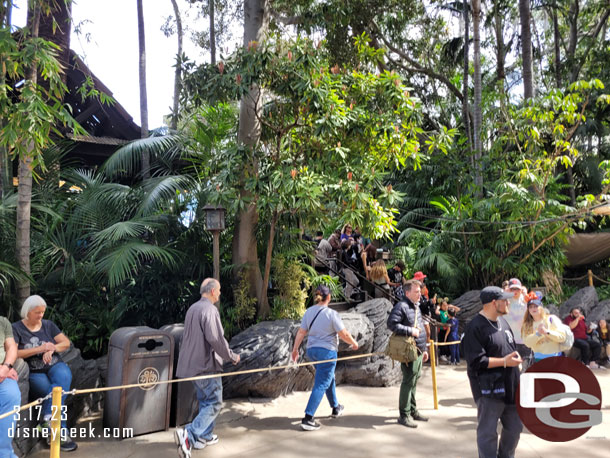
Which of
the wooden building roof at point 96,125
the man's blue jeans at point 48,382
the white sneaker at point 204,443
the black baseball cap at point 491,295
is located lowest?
the white sneaker at point 204,443

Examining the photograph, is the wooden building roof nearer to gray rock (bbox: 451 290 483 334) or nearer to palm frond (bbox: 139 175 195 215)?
palm frond (bbox: 139 175 195 215)

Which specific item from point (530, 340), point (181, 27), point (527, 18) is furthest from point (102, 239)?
point (181, 27)

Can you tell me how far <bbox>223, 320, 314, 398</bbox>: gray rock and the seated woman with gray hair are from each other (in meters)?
2.20

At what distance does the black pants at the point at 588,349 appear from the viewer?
1012 cm

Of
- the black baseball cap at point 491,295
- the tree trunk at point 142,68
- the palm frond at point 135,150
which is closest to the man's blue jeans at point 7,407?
the black baseball cap at point 491,295

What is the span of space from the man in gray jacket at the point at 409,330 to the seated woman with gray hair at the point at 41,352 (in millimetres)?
3493

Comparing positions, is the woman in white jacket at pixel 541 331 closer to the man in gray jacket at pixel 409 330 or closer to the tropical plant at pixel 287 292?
the man in gray jacket at pixel 409 330

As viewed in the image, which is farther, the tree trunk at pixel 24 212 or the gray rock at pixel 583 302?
the gray rock at pixel 583 302

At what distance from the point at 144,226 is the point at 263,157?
216cm

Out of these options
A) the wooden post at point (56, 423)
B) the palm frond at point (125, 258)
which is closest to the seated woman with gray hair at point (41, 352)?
the wooden post at point (56, 423)

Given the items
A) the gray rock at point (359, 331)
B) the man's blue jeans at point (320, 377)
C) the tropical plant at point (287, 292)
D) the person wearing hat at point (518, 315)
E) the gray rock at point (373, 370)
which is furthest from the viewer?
the tropical plant at point (287, 292)

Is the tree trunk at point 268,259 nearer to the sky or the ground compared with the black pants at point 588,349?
nearer to the sky

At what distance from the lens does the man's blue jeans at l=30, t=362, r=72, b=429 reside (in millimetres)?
5098
